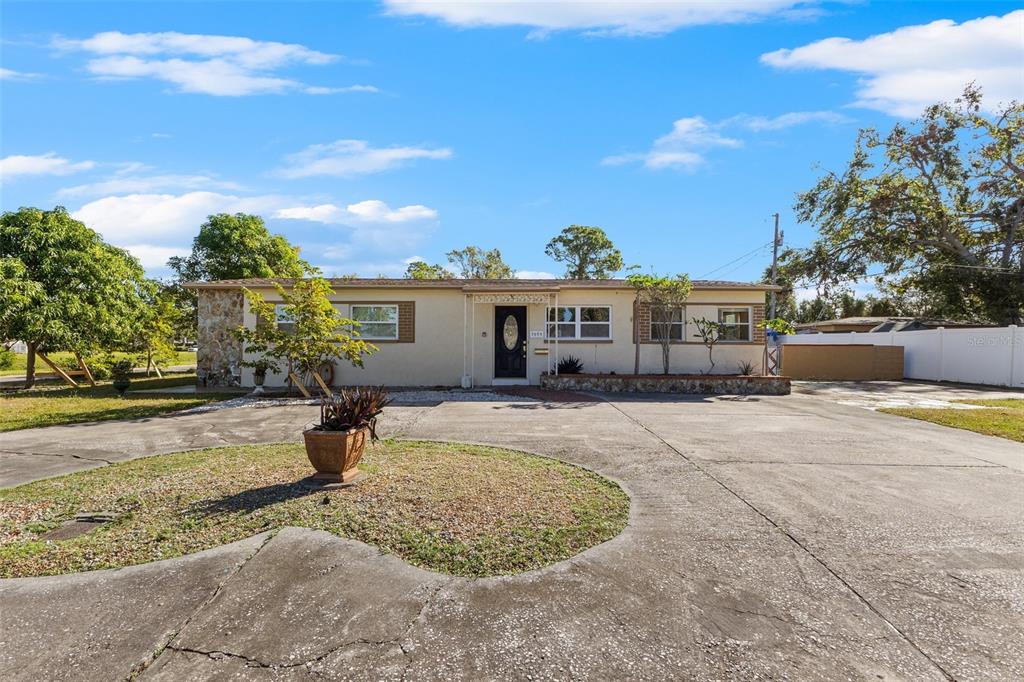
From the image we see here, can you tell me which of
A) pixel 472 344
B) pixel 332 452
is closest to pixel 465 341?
pixel 472 344

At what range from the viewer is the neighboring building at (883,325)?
1115 inches

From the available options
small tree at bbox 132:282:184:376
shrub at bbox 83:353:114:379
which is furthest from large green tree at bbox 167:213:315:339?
shrub at bbox 83:353:114:379

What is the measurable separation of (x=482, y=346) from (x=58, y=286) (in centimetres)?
1239

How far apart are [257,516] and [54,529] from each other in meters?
1.57

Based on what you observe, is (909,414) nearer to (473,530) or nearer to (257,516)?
(473,530)

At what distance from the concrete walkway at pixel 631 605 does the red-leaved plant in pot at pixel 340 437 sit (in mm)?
1313

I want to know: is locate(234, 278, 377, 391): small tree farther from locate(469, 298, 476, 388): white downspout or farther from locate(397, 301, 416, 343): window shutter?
locate(469, 298, 476, 388): white downspout

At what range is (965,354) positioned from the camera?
66.7 feet

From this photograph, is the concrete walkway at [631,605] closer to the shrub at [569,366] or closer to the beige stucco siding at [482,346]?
the shrub at [569,366]

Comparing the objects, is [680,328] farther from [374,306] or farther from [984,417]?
[374,306]

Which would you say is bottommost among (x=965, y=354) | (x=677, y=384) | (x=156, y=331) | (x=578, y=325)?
(x=677, y=384)

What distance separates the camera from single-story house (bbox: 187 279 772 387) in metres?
16.5

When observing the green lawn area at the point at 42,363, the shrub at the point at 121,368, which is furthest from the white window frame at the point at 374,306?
the green lawn area at the point at 42,363

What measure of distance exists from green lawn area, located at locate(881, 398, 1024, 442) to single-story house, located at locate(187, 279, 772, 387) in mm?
5487
